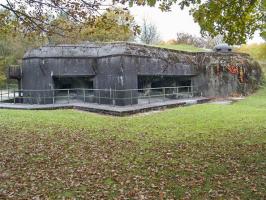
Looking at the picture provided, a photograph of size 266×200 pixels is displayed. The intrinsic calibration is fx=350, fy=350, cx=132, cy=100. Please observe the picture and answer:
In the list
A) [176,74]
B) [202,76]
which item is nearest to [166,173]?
[176,74]

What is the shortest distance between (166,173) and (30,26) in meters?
5.06

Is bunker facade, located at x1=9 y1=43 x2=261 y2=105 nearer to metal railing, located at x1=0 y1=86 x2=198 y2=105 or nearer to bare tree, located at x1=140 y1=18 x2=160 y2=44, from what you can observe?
metal railing, located at x1=0 y1=86 x2=198 y2=105

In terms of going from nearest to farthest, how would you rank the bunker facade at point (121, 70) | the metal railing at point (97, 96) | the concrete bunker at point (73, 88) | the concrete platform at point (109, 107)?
the concrete platform at point (109, 107)
the metal railing at point (97, 96)
the bunker facade at point (121, 70)
the concrete bunker at point (73, 88)

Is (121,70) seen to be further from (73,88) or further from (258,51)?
(258,51)

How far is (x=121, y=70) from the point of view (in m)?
19.6

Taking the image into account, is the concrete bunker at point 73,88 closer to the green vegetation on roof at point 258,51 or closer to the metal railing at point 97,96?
the metal railing at point 97,96

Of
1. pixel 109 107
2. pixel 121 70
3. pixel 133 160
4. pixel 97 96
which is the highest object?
pixel 121 70

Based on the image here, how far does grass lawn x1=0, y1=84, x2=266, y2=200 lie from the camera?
20.9 ft

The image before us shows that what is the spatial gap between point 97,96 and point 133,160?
42.9 feet

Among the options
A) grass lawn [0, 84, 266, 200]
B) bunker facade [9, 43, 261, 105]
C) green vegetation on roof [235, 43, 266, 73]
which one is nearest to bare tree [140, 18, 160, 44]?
green vegetation on roof [235, 43, 266, 73]

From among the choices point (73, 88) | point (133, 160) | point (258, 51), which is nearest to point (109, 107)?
point (73, 88)

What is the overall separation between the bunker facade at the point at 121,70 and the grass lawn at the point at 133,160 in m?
6.38

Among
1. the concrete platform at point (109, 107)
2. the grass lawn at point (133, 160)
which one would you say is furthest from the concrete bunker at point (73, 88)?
the grass lawn at point (133, 160)

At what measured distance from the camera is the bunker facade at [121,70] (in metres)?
20.0
